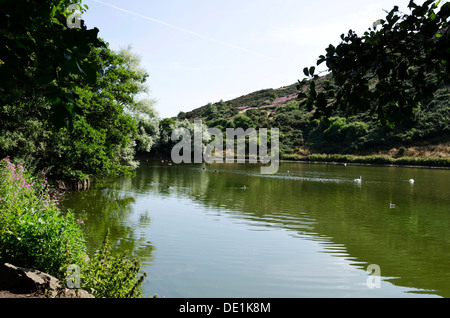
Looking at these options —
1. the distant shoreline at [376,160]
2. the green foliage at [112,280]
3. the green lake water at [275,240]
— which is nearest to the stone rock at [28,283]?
the green foliage at [112,280]

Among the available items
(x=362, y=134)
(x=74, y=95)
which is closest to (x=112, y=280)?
(x=74, y=95)

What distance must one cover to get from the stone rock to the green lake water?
215 cm

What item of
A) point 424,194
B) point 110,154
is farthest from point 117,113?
point 424,194

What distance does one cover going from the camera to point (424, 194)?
21.5 m

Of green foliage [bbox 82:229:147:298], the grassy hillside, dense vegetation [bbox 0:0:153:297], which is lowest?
green foliage [bbox 82:229:147:298]

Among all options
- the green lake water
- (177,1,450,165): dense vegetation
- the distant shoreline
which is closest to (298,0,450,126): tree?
(177,1,450,165): dense vegetation

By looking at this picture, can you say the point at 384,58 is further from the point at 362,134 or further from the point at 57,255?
the point at 362,134

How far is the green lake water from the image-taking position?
7242mm

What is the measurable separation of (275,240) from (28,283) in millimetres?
7575

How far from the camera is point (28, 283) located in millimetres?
4516

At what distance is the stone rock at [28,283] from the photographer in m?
4.43

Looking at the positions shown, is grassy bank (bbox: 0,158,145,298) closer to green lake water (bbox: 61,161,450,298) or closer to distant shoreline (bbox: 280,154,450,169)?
green lake water (bbox: 61,161,450,298)
